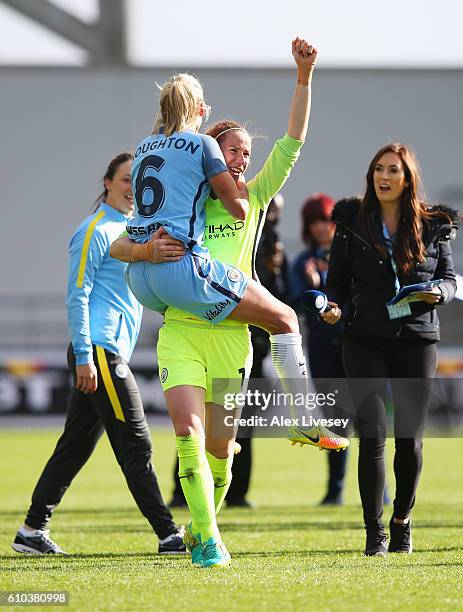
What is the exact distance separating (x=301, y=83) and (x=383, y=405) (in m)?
1.66

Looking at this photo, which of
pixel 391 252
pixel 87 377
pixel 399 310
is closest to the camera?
pixel 399 310

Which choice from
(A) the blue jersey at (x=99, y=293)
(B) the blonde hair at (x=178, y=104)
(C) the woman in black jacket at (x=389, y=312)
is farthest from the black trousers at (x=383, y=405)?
(B) the blonde hair at (x=178, y=104)

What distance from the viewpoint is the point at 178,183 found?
516 centimetres

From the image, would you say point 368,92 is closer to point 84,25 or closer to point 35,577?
point 84,25

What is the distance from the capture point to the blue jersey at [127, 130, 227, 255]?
516 centimetres

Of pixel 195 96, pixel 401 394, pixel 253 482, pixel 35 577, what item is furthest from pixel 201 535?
pixel 253 482

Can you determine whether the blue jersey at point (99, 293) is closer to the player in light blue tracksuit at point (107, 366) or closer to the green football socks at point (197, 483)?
the player in light blue tracksuit at point (107, 366)

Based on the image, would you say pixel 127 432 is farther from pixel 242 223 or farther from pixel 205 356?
pixel 242 223

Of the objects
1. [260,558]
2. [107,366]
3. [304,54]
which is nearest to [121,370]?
[107,366]

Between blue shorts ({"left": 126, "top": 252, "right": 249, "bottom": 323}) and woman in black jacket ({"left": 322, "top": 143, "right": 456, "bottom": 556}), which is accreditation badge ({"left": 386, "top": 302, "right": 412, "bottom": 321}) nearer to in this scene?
woman in black jacket ({"left": 322, "top": 143, "right": 456, "bottom": 556})

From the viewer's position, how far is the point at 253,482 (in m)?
11.5

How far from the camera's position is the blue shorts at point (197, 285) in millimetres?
5121

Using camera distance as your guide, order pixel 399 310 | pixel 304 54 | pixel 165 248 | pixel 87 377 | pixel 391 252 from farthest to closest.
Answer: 1. pixel 87 377
2. pixel 391 252
3. pixel 399 310
4. pixel 304 54
5. pixel 165 248

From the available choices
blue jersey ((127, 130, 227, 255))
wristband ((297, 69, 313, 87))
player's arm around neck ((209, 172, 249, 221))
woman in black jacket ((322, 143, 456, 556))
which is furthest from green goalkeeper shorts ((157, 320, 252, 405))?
wristband ((297, 69, 313, 87))
